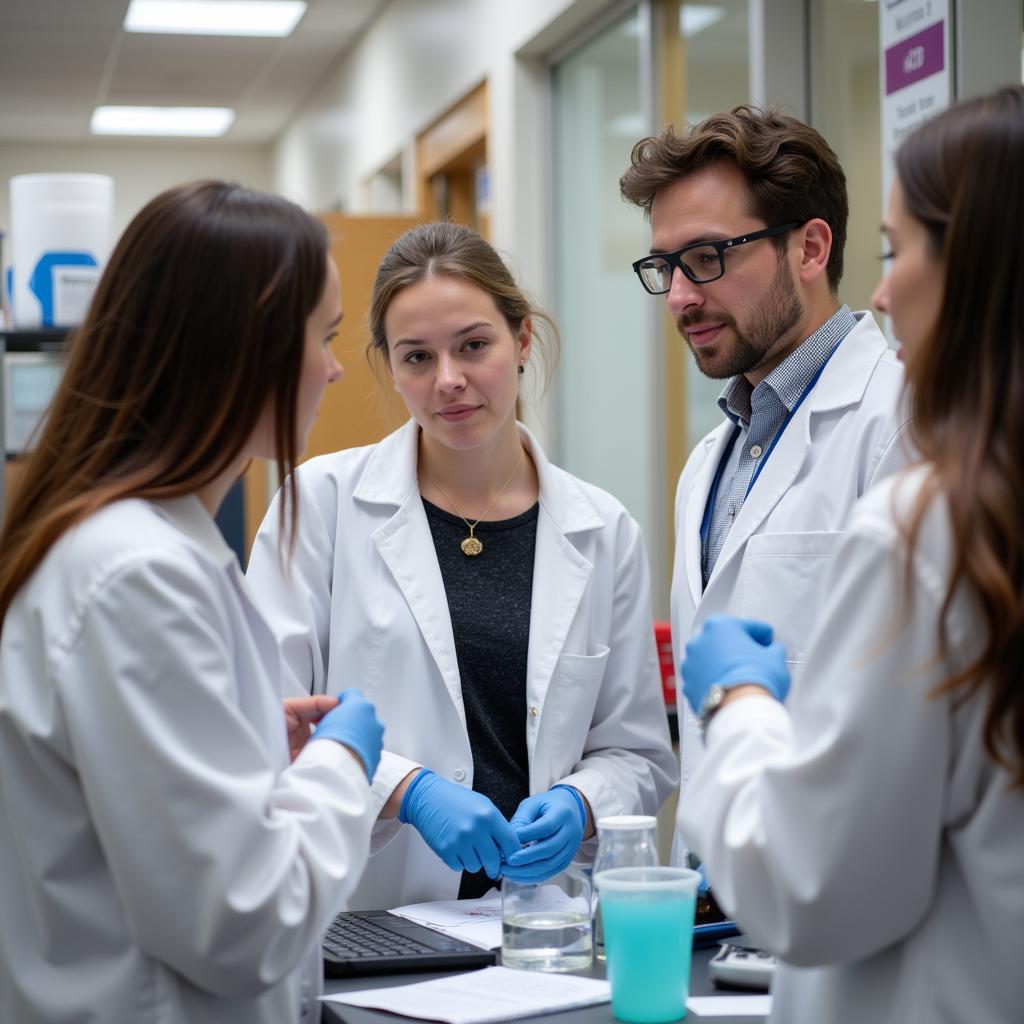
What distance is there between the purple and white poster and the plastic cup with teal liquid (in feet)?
4.79

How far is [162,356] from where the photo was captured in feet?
3.58

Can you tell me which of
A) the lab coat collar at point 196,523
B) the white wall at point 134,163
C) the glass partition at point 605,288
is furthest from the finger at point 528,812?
the white wall at point 134,163

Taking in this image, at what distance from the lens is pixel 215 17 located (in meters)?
5.87

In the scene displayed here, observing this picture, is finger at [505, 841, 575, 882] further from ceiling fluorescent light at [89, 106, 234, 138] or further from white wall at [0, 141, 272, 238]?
white wall at [0, 141, 272, 238]

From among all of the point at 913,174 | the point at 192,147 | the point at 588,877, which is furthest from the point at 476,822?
the point at 192,147

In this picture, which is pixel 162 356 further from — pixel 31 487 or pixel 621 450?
pixel 621 450

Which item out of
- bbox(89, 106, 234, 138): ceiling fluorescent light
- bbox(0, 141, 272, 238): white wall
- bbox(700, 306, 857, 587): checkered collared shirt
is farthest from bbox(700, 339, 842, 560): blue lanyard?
bbox(0, 141, 272, 238): white wall

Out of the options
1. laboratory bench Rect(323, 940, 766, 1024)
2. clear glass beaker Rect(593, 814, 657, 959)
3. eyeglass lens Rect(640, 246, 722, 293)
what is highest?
eyeglass lens Rect(640, 246, 722, 293)

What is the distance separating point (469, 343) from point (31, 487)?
90 centimetres

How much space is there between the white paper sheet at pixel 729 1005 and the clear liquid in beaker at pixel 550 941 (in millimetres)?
137

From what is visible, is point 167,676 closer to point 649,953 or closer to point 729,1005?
point 649,953

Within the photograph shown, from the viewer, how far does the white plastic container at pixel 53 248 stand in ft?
9.26

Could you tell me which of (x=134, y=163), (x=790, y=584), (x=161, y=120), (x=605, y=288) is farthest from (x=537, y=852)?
(x=134, y=163)

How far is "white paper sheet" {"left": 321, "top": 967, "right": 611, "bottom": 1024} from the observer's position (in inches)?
47.6
